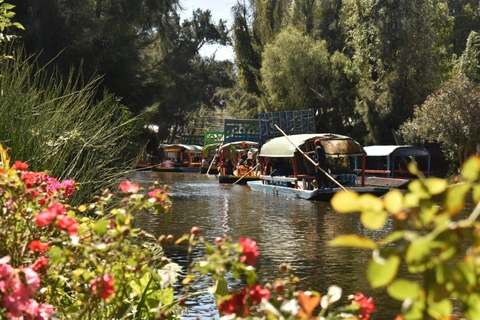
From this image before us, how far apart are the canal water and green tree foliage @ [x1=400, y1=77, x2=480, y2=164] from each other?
34.8 ft

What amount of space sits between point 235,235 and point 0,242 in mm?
9266

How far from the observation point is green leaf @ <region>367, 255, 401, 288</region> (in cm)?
144

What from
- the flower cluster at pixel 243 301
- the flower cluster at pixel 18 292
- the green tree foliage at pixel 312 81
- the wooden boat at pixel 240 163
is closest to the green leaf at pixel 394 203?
the flower cluster at pixel 243 301

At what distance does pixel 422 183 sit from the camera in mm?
1586

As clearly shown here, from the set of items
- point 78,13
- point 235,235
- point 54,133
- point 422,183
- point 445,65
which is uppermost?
point 445,65

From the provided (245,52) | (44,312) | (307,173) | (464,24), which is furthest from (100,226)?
(464,24)

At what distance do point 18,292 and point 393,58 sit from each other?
3509 cm

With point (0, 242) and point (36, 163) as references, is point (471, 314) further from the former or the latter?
point (36, 163)

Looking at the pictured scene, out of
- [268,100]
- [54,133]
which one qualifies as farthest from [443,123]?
[54,133]

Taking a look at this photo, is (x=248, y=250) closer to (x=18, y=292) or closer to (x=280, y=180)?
(x=18, y=292)

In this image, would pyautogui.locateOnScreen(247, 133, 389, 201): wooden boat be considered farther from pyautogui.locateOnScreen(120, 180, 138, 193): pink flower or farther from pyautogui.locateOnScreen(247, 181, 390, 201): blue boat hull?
pyautogui.locateOnScreen(120, 180, 138, 193): pink flower

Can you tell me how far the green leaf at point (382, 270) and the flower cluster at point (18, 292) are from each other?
1.27 metres

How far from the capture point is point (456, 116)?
29344 millimetres

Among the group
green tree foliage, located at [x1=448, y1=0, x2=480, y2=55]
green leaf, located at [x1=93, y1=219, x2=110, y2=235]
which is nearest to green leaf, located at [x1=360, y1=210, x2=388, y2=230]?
green leaf, located at [x1=93, y1=219, x2=110, y2=235]
